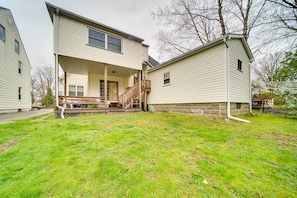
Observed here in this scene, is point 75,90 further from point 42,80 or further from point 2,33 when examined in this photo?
point 42,80

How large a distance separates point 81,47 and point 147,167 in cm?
804

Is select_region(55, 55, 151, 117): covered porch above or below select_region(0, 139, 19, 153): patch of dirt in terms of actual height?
above

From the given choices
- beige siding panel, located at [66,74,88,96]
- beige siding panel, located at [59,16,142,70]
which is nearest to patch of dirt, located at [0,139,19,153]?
beige siding panel, located at [59,16,142,70]

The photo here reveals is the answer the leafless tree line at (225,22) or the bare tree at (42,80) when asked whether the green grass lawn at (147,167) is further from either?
the bare tree at (42,80)

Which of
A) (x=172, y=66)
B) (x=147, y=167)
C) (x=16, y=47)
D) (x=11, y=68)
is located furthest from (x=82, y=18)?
(x=16, y=47)

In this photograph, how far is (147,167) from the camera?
1.99 meters

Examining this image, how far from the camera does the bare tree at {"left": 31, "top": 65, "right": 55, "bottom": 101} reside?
98.2ft

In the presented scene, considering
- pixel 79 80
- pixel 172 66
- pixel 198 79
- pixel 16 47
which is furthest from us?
pixel 79 80

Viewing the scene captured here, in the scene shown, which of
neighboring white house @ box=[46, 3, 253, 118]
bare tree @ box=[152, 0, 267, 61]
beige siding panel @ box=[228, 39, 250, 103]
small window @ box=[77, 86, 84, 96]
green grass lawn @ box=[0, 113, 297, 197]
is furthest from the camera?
small window @ box=[77, 86, 84, 96]

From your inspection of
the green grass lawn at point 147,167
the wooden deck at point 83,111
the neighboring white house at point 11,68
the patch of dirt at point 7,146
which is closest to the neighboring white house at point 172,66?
the wooden deck at point 83,111

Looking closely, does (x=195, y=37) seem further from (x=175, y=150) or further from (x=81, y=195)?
(x=81, y=195)

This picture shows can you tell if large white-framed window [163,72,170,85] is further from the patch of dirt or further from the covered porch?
the patch of dirt

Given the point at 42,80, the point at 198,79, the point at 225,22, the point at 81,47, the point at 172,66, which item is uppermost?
the point at 225,22

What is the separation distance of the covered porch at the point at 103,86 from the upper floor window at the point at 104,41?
48.1 inches
